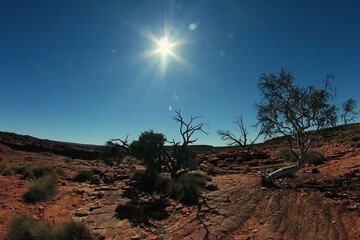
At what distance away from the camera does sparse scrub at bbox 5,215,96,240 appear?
792 cm

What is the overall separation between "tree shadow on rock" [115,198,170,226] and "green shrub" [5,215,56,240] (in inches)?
130

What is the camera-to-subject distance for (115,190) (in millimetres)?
16969

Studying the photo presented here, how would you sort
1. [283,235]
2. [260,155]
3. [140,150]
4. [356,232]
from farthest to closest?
1. [260,155]
2. [140,150]
3. [283,235]
4. [356,232]

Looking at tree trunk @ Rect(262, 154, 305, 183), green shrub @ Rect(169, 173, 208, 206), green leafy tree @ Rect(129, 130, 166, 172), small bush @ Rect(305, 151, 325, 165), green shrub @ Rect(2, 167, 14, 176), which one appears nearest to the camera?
tree trunk @ Rect(262, 154, 305, 183)

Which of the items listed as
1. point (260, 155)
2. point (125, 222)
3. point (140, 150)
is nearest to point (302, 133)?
point (125, 222)

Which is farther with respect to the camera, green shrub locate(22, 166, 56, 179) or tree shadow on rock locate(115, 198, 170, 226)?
green shrub locate(22, 166, 56, 179)

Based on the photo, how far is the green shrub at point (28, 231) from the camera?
7906 millimetres

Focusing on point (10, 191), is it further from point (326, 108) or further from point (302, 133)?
point (326, 108)

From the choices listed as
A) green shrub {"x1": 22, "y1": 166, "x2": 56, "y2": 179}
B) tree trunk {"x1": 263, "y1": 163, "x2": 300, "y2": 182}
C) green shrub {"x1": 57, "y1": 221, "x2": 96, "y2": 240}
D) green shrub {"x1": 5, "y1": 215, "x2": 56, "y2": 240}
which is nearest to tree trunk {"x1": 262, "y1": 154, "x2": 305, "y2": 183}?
tree trunk {"x1": 263, "y1": 163, "x2": 300, "y2": 182}

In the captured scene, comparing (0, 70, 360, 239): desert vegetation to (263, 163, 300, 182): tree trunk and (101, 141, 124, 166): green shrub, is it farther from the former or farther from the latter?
(101, 141, 124, 166): green shrub

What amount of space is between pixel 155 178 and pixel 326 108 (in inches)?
455

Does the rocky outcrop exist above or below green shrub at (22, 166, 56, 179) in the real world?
above

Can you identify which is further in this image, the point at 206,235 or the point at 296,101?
the point at 296,101

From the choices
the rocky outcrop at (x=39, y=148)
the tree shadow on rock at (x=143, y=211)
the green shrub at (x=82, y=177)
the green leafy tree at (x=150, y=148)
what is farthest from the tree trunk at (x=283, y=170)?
the rocky outcrop at (x=39, y=148)
